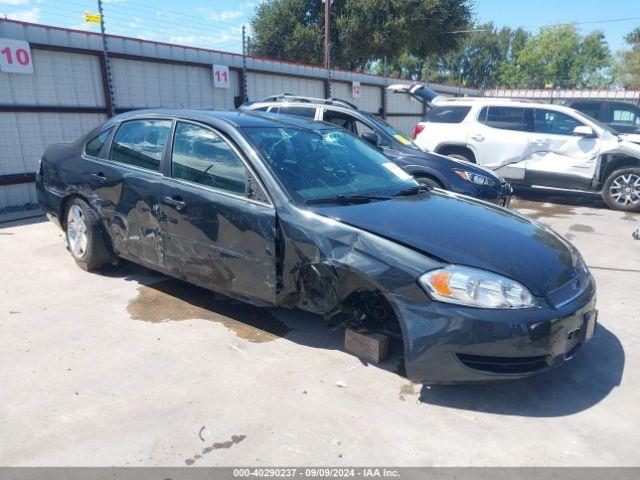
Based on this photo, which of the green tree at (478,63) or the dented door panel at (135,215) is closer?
the dented door panel at (135,215)

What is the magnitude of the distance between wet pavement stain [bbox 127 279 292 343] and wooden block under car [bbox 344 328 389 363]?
0.59 m

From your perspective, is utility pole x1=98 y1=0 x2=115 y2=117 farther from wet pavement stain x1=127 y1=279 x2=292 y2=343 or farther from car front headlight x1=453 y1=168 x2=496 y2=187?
car front headlight x1=453 y1=168 x2=496 y2=187

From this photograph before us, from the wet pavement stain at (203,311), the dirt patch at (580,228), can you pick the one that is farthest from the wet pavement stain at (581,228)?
the wet pavement stain at (203,311)

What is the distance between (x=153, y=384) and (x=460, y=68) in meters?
70.9

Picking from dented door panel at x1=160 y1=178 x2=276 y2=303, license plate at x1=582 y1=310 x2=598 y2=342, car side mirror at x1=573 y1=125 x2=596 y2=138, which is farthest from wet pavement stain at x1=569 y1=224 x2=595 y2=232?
dented door panel at x1=160 y1=178 x2=276 y2=303

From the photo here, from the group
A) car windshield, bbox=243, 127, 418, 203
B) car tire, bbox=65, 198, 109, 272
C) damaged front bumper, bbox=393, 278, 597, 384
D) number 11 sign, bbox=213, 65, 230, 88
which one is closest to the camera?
damaged front bumper, bbox=393, 278, 597, 384

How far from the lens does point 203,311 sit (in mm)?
4168

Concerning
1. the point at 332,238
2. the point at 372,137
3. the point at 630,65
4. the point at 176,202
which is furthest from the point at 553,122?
the point at 630,65

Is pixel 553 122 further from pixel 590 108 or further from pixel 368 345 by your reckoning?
pixel 368 345

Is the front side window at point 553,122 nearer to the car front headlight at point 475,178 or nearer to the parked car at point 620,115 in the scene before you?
the parked car at point 620,115

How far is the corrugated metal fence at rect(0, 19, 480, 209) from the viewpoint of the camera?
8.34 metres

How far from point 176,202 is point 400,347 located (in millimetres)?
2000

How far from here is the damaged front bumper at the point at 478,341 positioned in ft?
8.85

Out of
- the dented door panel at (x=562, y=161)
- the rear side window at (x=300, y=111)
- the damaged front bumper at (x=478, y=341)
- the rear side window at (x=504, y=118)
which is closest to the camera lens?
the damaged front bumper at (x=478, y=341)
